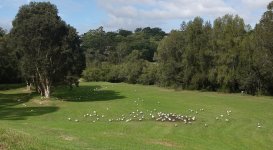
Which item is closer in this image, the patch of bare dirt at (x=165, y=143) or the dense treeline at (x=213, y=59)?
the patch of bare dirt at (x=165, y=143)

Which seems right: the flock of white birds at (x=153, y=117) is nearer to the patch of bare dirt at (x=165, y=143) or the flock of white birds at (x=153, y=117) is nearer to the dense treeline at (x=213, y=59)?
the patch of bare dirt at (x=165, y=143)

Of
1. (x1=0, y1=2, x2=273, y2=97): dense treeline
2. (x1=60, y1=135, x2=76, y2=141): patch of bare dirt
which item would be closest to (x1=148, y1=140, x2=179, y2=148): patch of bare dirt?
(x1=60, y1=135, x2=76, y2=141): patch of bare dirt

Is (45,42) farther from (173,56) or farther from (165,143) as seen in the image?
(173,56)

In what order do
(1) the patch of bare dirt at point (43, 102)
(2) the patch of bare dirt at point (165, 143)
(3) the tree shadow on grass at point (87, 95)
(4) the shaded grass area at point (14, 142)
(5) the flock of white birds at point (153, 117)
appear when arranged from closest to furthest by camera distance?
(4) the shaded grass area at point (14, 142)
(2) the patch of bare dirt at point (165, 143)
(5) the flock of white birds at point (153, 117)
(1) the patch of bare dirt at point (43, 102)
(3) the tree shadow on grass at point (87, 95)

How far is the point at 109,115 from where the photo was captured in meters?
41.0

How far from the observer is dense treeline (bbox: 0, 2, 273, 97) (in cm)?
5631

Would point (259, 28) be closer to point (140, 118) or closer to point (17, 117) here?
point (140, 118)

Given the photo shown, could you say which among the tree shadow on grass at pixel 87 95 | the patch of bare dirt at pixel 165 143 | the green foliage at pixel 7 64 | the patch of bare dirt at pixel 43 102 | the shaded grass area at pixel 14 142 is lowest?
the patch of bare dirt at pixel 165 143

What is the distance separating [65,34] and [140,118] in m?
24.9

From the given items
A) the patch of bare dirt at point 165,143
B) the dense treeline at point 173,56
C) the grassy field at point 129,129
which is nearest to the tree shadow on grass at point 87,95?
the dense treeline at point 173,56

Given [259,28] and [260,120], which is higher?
[259,28]

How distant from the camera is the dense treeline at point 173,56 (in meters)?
56.3

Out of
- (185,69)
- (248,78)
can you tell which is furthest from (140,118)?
(185,69)

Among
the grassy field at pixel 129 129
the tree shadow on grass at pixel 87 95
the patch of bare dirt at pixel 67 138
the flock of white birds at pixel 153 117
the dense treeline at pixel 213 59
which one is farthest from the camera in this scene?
the dense treeline at pixel 213 59
